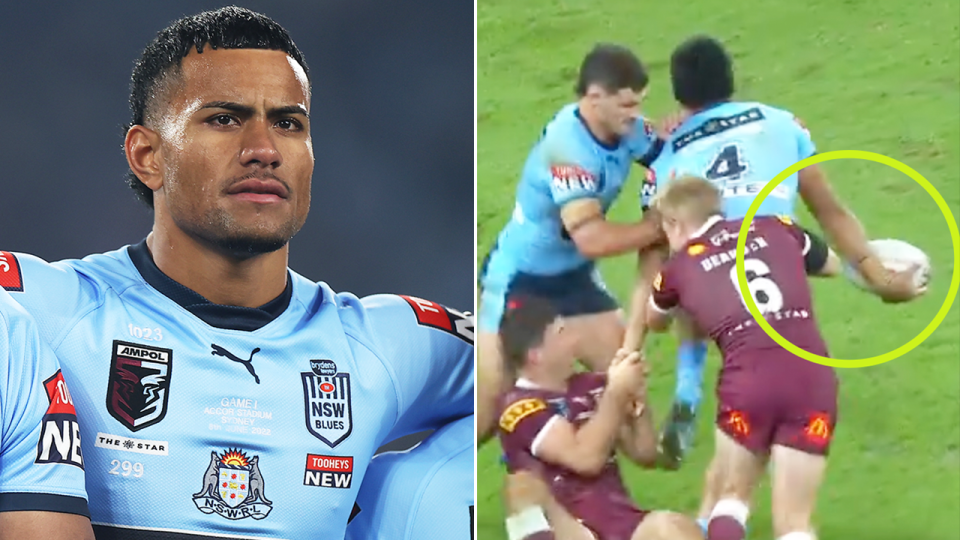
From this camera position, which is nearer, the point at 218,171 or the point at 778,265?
the point at 218,171

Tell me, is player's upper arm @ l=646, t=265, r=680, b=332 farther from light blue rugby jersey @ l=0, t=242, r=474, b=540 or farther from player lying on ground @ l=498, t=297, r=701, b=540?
light blue rugby jersey @ l=0, t=242, r=474, b=540

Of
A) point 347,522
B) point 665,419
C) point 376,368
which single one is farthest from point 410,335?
point 665,419

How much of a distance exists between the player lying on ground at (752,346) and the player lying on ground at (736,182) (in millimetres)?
18

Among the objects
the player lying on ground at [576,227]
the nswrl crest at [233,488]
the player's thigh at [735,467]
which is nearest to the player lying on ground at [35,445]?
the nswrl crest at [233,488]

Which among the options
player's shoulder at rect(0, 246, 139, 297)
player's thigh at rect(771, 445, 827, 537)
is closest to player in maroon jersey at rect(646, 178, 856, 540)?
player's thigh at rect(771, 445, 827, 537)

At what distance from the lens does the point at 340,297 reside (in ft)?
3.47

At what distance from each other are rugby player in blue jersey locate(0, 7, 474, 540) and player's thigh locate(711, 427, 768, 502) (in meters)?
0.40

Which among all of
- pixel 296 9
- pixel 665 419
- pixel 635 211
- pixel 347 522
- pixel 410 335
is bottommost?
pixel 347 522

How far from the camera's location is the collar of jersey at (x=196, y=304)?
96cm

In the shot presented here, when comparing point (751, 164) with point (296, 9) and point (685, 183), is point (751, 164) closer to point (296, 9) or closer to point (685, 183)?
point (685, 183)

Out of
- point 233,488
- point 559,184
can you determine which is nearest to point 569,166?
point 559,184

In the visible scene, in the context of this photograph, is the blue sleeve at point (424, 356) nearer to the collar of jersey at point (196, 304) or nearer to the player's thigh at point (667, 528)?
the collar of jersey at point (196, 304)

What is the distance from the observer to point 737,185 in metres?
1.04

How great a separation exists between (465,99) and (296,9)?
0.76 feet
